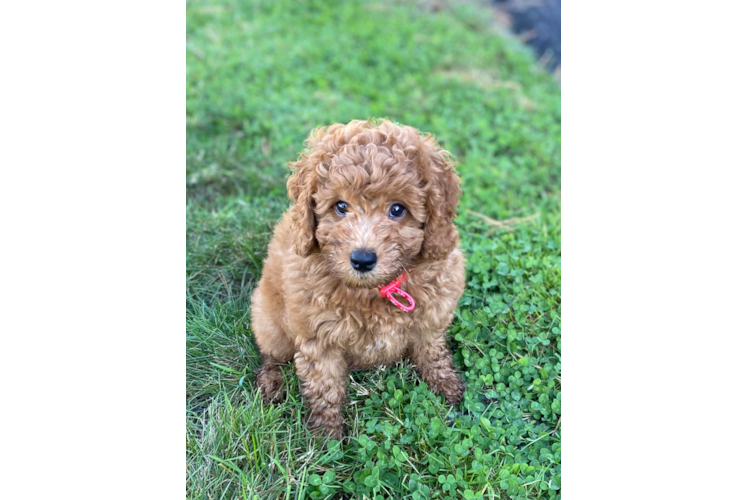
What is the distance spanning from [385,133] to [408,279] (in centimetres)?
81

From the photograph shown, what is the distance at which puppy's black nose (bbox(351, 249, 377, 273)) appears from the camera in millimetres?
2678

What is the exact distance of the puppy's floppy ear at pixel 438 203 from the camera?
2904 millimetres

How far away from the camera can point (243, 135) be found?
6.16 meters

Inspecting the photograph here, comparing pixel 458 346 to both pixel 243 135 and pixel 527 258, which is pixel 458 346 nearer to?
pixel 527 258

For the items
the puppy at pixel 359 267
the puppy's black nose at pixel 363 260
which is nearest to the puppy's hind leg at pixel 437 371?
A: the puppy at pixel 359 267

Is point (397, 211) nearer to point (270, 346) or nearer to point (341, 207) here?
point (341, 207)

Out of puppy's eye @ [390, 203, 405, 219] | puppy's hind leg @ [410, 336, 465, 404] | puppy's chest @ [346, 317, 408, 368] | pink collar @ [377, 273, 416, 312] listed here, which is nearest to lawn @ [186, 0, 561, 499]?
puppy's hind leg @ [410, 336, 465, 404]

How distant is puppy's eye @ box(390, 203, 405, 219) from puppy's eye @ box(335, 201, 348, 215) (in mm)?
236

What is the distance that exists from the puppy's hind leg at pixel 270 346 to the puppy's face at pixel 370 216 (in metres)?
0.79

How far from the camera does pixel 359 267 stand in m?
2.70

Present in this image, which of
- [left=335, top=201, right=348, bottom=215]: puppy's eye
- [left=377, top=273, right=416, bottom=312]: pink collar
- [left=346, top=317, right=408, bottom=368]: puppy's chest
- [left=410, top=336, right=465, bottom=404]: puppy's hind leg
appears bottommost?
[left=410, top=336, right=465, bottom=404]: puppy's hind leg

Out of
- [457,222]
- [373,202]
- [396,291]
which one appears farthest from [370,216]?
[457,222]

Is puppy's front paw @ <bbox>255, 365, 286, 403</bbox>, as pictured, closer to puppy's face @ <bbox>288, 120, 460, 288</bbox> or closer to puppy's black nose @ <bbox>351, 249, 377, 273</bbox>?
puppy's face @ <bbox>288, 120, 460, 288</bbox>

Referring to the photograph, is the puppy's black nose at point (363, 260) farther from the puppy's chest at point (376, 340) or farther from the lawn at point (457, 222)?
the lawn at point (457, 222)
